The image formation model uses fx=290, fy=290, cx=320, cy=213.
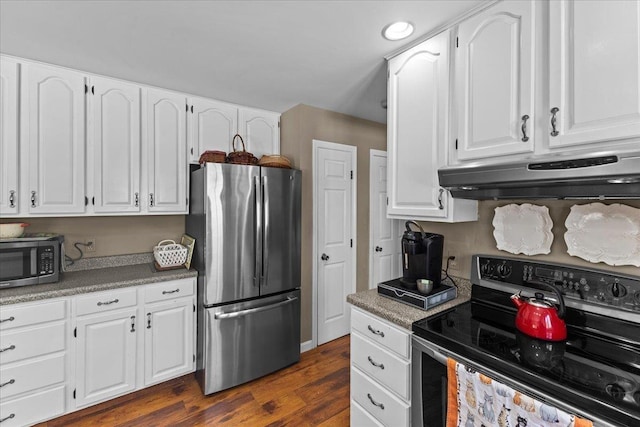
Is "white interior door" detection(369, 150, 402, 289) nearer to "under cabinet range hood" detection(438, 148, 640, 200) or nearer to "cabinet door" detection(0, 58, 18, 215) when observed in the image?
"under cabinet range hood" detection(438, 148, 640, 200)

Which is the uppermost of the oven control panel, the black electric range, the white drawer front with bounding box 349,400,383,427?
the oven control panel

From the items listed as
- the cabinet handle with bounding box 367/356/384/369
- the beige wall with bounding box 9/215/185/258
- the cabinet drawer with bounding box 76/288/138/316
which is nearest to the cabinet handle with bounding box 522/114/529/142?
the cabinet handle with bounding box 367/356/384/369

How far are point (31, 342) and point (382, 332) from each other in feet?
7.32

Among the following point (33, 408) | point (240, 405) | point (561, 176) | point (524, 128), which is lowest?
point (240, 405)

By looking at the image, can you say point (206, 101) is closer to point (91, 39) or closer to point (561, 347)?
point (91, 39)

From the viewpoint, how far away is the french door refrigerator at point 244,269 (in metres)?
2.26

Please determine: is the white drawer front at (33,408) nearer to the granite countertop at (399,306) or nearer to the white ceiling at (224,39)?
the granite countertop at (399,306)

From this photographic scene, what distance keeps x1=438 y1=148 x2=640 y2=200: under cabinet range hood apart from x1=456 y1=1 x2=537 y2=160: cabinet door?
0.18 metres

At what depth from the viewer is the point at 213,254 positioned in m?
2.25

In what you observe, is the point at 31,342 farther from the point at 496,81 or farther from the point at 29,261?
the point at 496,81

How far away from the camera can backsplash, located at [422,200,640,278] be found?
1.33 meters

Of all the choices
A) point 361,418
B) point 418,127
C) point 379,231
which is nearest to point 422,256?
point 418,127

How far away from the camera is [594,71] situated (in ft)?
3.52

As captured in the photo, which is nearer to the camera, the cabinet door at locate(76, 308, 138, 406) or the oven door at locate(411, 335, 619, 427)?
the oven door at locate(411, 335, 619, 427)
